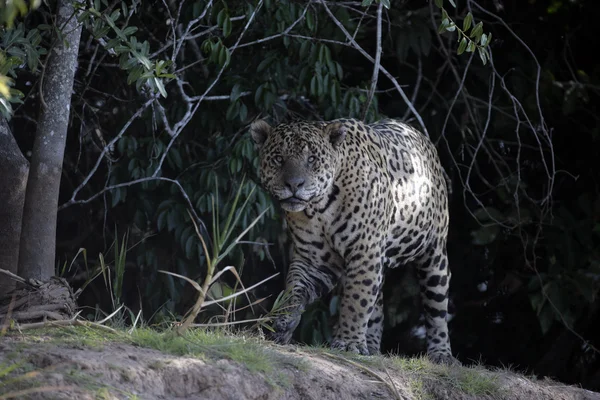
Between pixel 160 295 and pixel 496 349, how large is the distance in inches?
150

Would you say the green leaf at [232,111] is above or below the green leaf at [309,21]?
below

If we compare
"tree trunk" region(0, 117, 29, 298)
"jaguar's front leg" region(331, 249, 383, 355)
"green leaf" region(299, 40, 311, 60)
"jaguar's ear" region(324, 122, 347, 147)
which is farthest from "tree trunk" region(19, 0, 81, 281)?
"green leaf" region(299, 40, 311, 60)

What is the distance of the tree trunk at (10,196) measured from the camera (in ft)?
19.1

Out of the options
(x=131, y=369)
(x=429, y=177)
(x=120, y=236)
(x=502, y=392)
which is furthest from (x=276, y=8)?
(x=131, y=369)

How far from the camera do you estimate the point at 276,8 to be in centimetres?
753

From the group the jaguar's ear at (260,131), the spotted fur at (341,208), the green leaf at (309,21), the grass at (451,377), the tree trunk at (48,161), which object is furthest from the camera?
the green leaf at (309,21)

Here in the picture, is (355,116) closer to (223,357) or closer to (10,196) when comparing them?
(10,196)

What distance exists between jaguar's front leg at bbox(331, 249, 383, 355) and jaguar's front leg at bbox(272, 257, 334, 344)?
29 cm

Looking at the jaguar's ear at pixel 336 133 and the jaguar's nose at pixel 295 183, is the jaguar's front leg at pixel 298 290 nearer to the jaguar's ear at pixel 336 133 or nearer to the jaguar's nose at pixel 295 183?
the jaguar's nose at pixel 295 183

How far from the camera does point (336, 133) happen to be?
6.31 metres

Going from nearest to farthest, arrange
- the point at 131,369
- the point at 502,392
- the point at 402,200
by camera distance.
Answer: the point at 131,369 < the point at 502,392 < the point at 402,200

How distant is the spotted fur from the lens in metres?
6.14

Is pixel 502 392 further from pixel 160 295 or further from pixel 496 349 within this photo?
pixel 496 349

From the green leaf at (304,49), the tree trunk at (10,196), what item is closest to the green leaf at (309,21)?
the green leaf at (304,49)
